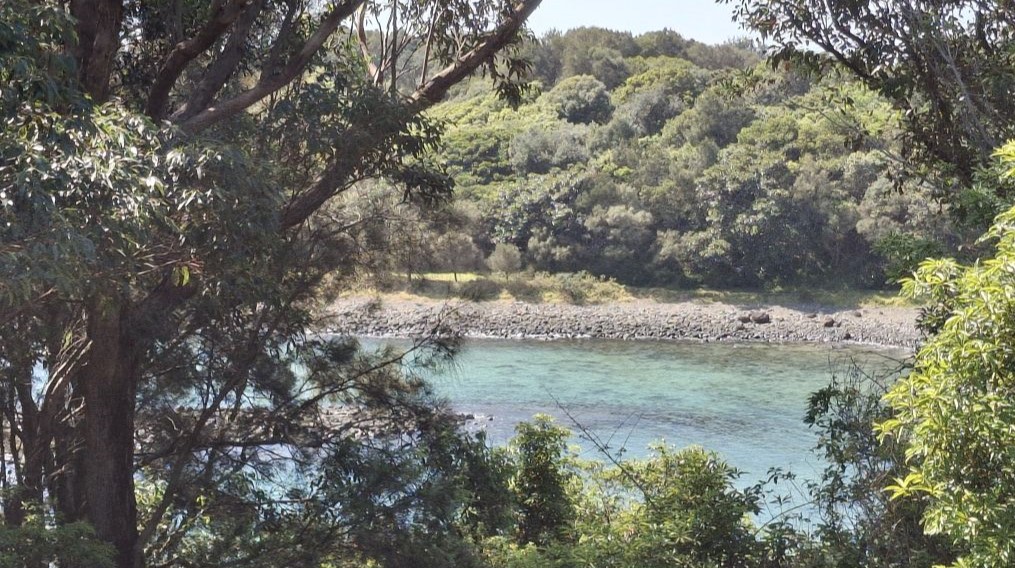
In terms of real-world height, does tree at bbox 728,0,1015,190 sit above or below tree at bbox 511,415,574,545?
above

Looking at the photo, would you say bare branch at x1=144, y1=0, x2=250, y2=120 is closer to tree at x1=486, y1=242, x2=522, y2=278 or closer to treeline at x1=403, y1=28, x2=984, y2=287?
treeline at x1=403, y1=28, x2=984, y2=287

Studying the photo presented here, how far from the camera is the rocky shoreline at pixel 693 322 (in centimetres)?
2886

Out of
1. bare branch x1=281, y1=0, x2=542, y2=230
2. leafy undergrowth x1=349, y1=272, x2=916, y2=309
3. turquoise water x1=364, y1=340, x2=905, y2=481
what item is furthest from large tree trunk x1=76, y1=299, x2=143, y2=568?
leafy undergrowth x1=349, y1=272, x2=916, y2=309

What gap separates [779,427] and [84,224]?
50.9 feet

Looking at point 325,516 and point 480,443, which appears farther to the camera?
point 480,443

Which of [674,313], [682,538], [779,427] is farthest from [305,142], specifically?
[674,313]

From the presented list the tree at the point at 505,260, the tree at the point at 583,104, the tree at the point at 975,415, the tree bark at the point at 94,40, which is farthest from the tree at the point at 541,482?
the tree at the point at 583,104

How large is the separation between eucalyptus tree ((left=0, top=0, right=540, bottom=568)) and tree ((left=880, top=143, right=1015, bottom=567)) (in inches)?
108

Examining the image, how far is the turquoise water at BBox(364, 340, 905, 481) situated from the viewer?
16812mm

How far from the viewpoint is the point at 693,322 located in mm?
30781

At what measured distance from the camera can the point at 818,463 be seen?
Answer: 1392cm

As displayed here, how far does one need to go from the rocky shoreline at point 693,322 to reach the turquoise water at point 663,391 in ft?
2.92

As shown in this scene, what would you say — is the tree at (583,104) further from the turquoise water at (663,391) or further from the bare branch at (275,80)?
the bare branch at (275,80)

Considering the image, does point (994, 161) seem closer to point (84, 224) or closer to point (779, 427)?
point (84, 224)
